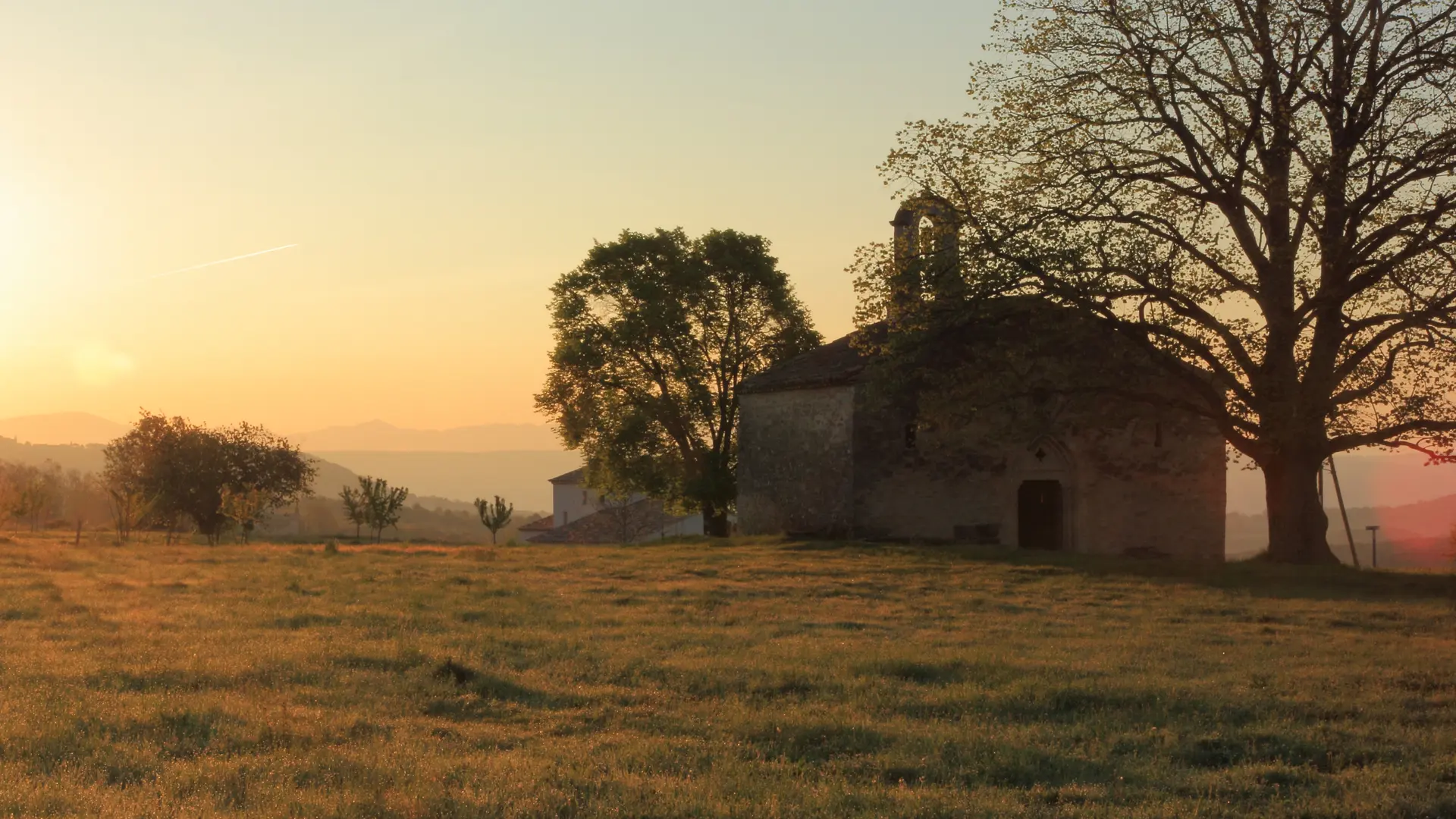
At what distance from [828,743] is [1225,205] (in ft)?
81.7

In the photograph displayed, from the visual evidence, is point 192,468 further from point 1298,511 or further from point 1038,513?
point 1298,511

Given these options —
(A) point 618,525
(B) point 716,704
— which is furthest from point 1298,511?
(A) point 618,525

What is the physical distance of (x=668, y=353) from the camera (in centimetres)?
5172

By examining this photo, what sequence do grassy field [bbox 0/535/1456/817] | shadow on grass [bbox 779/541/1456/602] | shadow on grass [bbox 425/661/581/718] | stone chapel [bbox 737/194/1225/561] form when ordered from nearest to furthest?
grassy field [bbox 0/535/1456/817] → shadow on grass [bbox 425/661/581/718] → shadow on grass [bbox 779/541/1456/602] → stone chapel [bbox 737/194/1225/561]

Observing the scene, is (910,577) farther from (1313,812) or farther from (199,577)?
(1313,812)

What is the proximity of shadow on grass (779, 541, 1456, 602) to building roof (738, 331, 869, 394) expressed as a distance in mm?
5934

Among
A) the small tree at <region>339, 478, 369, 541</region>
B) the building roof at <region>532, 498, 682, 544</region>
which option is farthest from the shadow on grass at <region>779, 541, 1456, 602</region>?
the building roof at <region>532, 498, 682, 544</region>

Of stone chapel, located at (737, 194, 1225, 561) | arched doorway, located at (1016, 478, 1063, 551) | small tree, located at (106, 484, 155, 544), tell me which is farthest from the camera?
small tree, located at (106, 484, 155, 544)

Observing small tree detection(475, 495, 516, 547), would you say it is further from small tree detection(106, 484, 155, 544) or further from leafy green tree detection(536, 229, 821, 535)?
small tree detection(106, 484, 155, 544)

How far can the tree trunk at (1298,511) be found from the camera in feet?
98.7

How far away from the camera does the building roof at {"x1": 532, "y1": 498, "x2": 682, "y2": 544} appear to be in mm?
83438

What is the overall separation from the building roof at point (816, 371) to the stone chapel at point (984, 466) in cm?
8

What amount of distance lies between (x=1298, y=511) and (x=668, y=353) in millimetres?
28094

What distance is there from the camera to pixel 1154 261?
2934 centimetres
